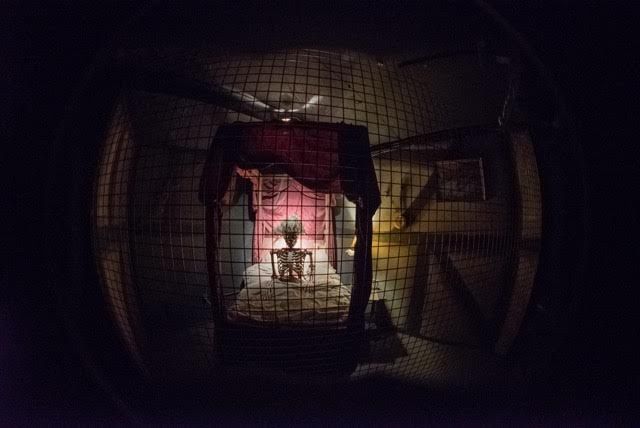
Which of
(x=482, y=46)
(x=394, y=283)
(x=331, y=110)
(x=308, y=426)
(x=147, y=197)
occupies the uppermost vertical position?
(x=482, y=46)

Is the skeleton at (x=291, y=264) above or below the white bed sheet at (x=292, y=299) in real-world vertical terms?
above

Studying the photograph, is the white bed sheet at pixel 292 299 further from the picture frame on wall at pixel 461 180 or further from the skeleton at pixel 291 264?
the picture frame on wall at pixel 461 180

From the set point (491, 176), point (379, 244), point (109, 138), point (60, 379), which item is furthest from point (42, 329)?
point (491, 176)

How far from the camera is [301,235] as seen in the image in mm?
505

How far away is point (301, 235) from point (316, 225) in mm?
25

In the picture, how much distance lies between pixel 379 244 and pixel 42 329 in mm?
668

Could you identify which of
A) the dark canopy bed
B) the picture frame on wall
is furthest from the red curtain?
the picture frame on wall

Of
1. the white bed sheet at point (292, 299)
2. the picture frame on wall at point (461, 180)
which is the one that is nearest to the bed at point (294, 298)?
the white bed sheet at point (292, 299)

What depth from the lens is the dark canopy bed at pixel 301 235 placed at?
19.5 inches

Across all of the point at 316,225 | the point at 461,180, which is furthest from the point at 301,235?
the point at 461,180

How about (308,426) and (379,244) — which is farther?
(308,426)

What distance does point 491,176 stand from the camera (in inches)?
21.8

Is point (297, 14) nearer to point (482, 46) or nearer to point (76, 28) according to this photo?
point (482, 46)

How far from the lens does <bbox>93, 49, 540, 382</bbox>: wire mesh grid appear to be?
51cm
